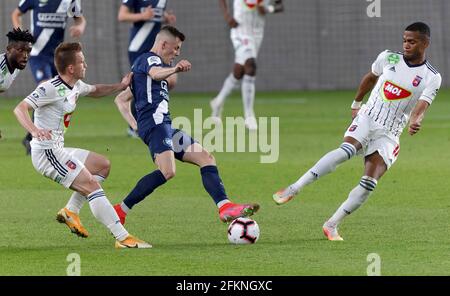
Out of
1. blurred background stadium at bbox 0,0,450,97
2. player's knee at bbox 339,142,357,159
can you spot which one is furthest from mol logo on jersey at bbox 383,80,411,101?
blurred background stadium at bbox 0,0,450,97

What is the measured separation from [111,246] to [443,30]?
21223 millimetres

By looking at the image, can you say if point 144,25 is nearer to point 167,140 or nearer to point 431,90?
point 167,140

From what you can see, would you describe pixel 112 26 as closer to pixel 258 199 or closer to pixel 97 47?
pixel 97 47

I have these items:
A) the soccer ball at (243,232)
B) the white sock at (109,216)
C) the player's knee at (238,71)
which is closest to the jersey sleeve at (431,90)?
the soccer ball at (243,232)

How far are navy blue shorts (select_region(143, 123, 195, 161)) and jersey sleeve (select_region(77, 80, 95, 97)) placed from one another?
0.61m

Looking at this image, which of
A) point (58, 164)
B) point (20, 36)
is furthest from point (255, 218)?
point (20, 36)

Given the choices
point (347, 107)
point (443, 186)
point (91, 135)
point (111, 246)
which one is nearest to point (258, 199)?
point (443, 186)

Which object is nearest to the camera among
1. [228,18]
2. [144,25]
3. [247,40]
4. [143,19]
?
[143,19]

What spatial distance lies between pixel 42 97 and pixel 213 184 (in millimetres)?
1556

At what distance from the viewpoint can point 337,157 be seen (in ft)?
29.5

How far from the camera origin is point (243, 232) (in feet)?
28.3

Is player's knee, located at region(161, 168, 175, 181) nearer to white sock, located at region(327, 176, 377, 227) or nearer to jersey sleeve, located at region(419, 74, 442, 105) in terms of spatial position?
white sock, located at region(327, 176, 377, 227)

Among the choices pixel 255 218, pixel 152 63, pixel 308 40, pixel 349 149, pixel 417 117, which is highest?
pixel 152 63

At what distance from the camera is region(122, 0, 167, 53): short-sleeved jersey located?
16.2 m
